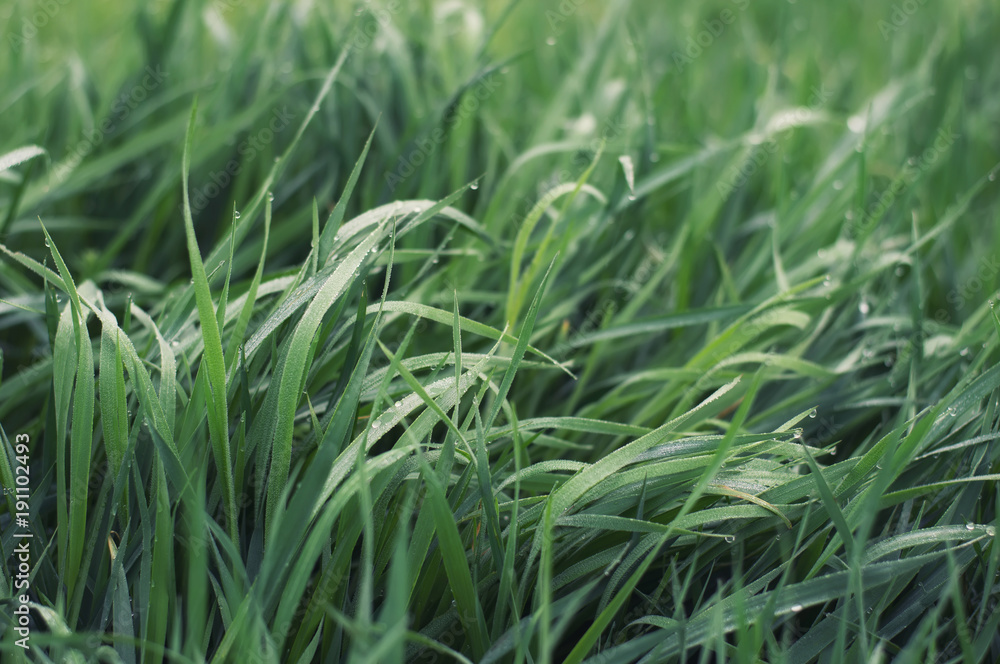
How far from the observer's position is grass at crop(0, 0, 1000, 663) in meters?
0.74

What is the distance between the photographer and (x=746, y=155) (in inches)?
55.5

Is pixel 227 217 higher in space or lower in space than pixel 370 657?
higher

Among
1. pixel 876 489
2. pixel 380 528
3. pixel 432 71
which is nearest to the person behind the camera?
pixel 876 489

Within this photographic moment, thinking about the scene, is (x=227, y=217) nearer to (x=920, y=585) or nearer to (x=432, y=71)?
(x=432, y=71)

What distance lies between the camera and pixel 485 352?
42.9 inches

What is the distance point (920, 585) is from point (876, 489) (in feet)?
0.77

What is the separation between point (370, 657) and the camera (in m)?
0.53

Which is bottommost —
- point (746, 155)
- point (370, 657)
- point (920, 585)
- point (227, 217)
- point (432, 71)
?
point (920, 585)

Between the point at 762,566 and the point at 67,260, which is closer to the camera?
the point at 762,566

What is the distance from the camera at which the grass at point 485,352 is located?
737 mm

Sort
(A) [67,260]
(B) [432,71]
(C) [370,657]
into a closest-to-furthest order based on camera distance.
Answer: (C) [370,657], (A) [67,260], (B) [432,71]

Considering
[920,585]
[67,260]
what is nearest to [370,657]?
[920,585]

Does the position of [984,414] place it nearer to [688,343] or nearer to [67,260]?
[688,343]

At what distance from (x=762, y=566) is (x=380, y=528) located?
43 cm
